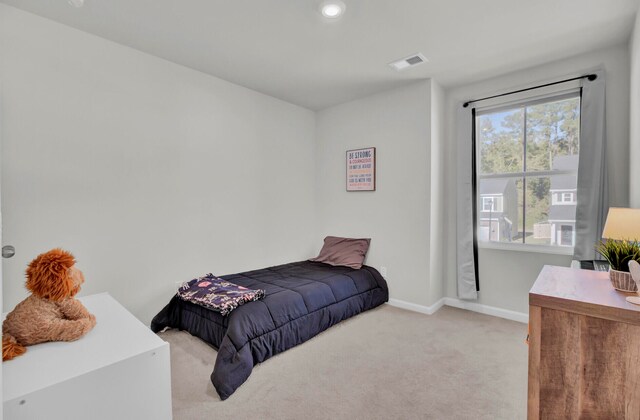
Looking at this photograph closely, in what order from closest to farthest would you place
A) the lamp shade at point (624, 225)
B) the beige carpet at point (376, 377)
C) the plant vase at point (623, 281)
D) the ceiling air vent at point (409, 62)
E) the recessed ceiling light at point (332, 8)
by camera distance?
the plant vase at point (623, 281) < the lamp shade at point (624, 225) < the beige carpet at point (376, 377) < the recessed ceiling light at point (332, 8) < the ceiling air vent at point (409, 62)

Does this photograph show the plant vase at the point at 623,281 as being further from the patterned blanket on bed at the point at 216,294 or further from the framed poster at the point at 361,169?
the framed poster at the point at 361,169

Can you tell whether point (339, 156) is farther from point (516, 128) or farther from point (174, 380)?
point (174, 380)

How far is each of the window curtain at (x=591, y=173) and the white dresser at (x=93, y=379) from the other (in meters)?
3.16

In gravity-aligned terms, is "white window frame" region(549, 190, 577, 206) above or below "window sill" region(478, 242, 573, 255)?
above

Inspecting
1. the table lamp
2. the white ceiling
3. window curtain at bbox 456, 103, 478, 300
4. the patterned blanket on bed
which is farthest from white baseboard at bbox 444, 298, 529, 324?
the white ceiling

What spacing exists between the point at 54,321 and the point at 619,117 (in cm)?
A: 391

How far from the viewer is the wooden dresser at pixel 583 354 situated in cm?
110

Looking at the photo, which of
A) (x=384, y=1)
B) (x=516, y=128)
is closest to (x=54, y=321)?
(x=384, y=1)

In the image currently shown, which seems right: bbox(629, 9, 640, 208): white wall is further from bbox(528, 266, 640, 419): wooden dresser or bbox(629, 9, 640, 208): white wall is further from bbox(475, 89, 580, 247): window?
bbox(528, 266, 640, 419): wooden dresser

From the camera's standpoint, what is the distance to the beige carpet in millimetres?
1779

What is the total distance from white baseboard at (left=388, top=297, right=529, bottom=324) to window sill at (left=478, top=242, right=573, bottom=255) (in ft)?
2.00

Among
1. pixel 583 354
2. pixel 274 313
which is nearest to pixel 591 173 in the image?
pixel 583 354

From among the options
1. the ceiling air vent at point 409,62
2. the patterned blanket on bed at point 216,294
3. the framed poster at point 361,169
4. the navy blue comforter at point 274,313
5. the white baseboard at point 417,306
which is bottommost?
the white baseboard at point 417,306

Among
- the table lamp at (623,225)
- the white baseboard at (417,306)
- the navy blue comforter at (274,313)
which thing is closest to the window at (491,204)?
the white baseboard at (417,306)
